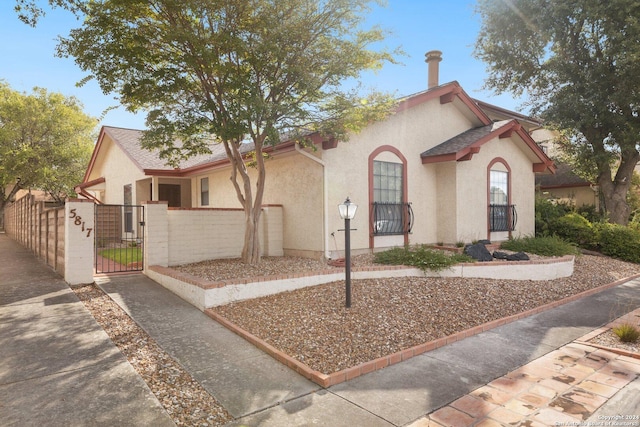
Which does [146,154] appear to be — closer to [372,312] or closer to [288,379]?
[372,312]

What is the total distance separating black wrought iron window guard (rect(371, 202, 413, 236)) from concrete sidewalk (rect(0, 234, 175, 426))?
6.89m

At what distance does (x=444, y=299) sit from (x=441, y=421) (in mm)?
3680

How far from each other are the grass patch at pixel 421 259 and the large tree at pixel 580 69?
9.85m

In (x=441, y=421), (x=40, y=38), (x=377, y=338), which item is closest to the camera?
(x=441, y=421)

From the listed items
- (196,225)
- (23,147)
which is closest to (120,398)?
(196,225)

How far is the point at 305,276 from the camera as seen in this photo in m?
7.37

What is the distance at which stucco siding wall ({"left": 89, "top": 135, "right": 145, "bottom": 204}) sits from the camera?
1577 cm

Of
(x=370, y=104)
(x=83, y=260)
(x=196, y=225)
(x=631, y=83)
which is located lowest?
(x=83, y=260)

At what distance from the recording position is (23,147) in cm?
2462

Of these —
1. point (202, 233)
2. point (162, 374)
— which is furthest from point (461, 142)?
point (162, 374)

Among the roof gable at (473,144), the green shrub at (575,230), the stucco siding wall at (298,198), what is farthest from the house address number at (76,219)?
the green shrub at (575,230)

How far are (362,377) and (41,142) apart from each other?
100 feet

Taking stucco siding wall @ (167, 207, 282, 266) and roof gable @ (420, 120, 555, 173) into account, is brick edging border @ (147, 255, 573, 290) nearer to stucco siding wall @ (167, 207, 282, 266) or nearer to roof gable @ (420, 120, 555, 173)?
stucco siding wall @ (167, 207, 282, 266)

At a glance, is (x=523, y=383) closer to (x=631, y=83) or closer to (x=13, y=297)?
(x=13, y=297)
